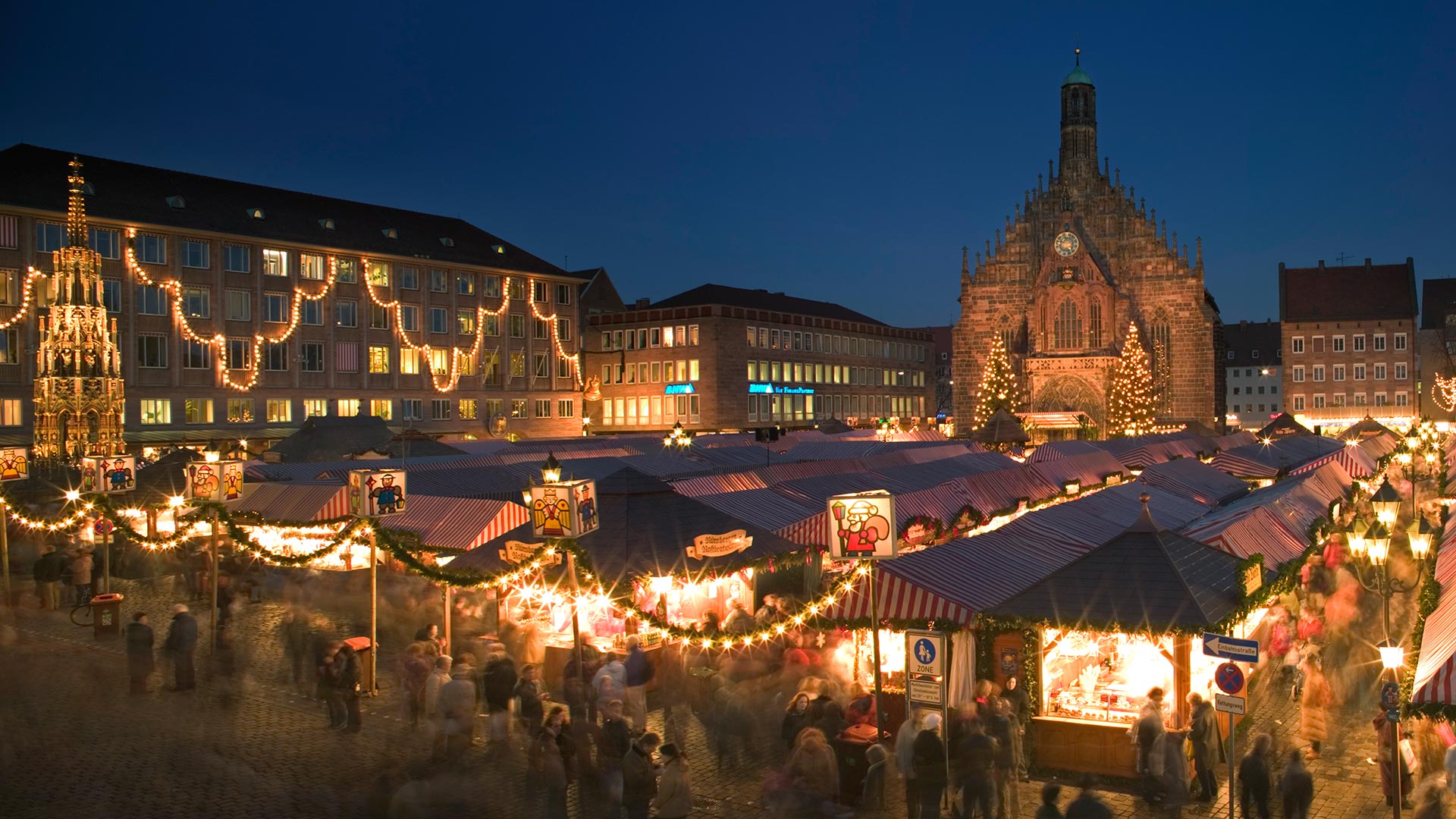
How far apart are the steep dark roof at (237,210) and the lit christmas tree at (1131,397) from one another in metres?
33.9

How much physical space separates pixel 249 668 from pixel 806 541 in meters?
9.08

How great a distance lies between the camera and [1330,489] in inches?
1122

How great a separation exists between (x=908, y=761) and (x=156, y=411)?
5033cm

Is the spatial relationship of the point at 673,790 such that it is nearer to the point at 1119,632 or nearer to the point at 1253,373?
the point at 1119,632

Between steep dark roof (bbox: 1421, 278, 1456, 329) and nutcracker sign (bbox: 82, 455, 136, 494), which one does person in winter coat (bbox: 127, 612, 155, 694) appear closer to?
nutcracker sign (bbox: 82, 455, 136, 494)

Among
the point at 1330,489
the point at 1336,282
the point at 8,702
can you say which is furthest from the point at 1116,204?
the point at 8,702

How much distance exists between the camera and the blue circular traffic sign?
9.99 meters

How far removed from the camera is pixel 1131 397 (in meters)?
65.5

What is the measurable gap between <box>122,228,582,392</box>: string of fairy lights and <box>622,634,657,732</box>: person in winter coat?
146ft

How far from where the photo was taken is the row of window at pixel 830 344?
264 ft

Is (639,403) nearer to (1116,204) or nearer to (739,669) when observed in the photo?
(1116,204)

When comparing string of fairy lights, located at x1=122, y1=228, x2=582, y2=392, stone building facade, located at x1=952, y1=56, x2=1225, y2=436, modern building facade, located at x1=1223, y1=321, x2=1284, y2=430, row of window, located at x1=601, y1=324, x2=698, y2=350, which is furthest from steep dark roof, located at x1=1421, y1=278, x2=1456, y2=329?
string of fairy lights, located at x1=122, y1=228, x2=582, y2=392

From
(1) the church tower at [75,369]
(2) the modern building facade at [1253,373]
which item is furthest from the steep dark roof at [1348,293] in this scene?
(1) the church tower at [75,369]

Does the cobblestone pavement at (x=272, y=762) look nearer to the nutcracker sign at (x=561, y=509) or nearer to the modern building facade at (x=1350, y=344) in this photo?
the nutcracker sign at (x=561, y=509)
